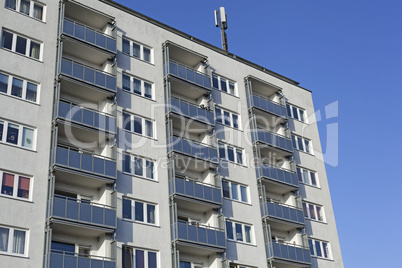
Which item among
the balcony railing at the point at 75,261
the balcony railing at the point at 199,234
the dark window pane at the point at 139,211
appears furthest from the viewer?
the balcony railing at the point at 199,234

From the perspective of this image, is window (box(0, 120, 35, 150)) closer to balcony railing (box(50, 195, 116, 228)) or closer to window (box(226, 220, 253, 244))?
balcony railing (box(50, 195, 116, 228))

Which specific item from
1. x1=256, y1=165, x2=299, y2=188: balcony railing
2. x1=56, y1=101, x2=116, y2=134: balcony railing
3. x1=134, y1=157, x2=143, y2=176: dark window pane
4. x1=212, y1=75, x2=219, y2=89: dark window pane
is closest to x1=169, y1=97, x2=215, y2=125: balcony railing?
x1=212, y1=75, x2=219, y2=89: dark window pane

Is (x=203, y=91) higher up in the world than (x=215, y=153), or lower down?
higher up

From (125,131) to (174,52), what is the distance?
9.86 meters

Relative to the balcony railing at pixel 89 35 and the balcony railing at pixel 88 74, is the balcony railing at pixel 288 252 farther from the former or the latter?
the balcony railing at pixel 89 35

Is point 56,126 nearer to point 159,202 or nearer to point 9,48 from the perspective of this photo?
point 9,48

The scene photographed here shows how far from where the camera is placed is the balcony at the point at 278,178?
42.5 meters

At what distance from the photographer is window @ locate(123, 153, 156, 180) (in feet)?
116

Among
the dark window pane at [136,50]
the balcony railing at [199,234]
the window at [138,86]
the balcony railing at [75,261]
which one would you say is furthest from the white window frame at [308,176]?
the balcony railing at [75,261]

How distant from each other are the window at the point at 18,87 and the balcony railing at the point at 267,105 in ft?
62.4

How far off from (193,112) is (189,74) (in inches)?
131

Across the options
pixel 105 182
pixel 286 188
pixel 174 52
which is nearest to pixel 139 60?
pixel 174 52

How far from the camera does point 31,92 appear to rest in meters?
33.3

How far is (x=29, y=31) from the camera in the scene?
35156mm
